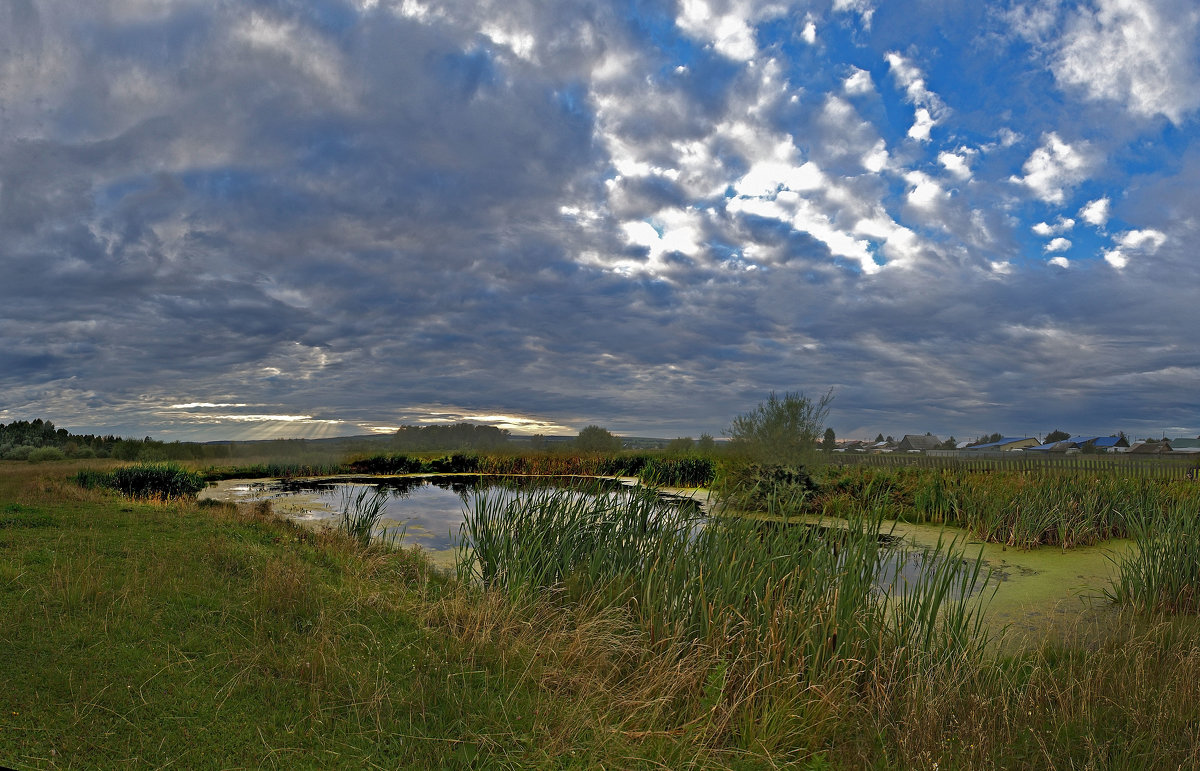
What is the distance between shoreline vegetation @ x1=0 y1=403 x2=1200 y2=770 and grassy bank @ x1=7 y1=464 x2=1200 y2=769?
0.02 meters

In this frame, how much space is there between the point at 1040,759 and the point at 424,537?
31.1 ft

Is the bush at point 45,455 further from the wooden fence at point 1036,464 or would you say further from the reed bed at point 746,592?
the wooden fence at point 1036,464

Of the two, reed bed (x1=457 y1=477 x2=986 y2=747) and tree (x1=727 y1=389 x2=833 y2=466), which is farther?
tree (x1=727 y1=389 x2=833 y2=466)

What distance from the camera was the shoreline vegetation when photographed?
358 cm

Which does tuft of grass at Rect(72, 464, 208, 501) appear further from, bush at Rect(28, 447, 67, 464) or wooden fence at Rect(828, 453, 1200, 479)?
wooden fence at Rect(828, 453, 1200, 479)

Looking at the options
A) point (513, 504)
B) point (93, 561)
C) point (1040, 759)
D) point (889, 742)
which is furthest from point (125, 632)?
point (1040, 759)

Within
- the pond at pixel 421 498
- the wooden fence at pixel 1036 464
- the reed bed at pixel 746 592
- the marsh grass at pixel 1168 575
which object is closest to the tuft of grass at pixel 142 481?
the pond at pixel 421 498

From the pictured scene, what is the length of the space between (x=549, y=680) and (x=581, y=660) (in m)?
0.39

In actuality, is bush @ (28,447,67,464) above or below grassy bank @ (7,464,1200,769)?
above

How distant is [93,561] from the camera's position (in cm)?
618

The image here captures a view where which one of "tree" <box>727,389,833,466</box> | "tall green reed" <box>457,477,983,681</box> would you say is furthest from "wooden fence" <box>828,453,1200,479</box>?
"tall green reed" <box>457,477,983,681</box>

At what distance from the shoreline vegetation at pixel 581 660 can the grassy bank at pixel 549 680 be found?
0.8 inches

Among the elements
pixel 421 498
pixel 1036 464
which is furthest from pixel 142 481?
pixel 1036 464

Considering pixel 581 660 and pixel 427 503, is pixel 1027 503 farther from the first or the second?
pixel 427 503
